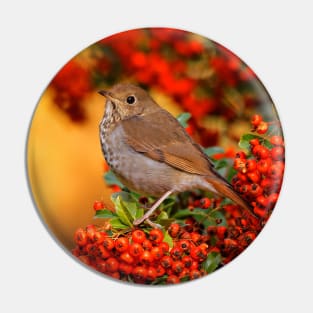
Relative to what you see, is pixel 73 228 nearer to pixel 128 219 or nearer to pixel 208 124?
pixel 128 219

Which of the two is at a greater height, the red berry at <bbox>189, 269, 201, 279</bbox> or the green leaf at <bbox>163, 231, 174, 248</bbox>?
the green leaf at <bbox>163, 231, 174, 248</bbox>

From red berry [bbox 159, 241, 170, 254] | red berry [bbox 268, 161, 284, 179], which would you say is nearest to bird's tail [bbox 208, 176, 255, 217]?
red berry [bbox 268, 161, 284, 179]

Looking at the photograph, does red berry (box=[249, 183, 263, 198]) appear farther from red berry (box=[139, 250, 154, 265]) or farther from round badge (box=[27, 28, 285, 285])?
red berry (box=[139, 250, 154, 265])

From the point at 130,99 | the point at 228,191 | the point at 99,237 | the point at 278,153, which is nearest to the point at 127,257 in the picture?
the point at 99,237

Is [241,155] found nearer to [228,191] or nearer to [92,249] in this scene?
[228,191]

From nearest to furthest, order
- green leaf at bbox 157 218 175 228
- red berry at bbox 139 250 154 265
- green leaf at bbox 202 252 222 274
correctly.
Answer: red berry at bbox 139 250 154 265, green leaf at bbox 202 252 222 274, green leaf at bbox 157 218 175 228

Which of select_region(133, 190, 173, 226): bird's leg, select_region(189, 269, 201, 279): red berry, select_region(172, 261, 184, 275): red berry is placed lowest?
select_region(189, 269, 201, 279): red berry

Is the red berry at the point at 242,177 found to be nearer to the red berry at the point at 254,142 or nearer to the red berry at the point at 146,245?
the red berry at the point at 254,142
